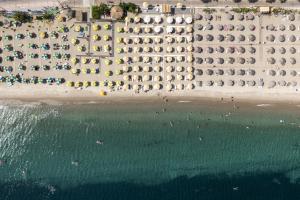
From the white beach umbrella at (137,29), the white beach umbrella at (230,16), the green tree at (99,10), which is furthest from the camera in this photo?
the white beach umbrella at (230,16)

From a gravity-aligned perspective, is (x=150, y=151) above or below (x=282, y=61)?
below

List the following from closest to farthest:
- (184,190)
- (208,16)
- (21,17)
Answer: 1. (21,17)
2. (208,16)
3. (184,190)

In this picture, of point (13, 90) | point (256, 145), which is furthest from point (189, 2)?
point (13, 90)

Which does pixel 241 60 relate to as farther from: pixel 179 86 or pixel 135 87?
pixel 135 87

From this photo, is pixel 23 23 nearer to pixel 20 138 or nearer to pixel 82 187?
pixel 20 138

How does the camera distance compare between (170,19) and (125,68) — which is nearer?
(170,19)

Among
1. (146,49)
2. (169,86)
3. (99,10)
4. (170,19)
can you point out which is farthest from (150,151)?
(99,10)

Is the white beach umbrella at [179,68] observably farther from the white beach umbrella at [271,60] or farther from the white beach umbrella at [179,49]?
the white beach umbrella at [271,60]

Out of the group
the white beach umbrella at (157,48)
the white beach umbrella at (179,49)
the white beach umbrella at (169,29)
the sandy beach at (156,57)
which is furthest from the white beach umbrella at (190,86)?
the white beach umbrella at (169,29)
